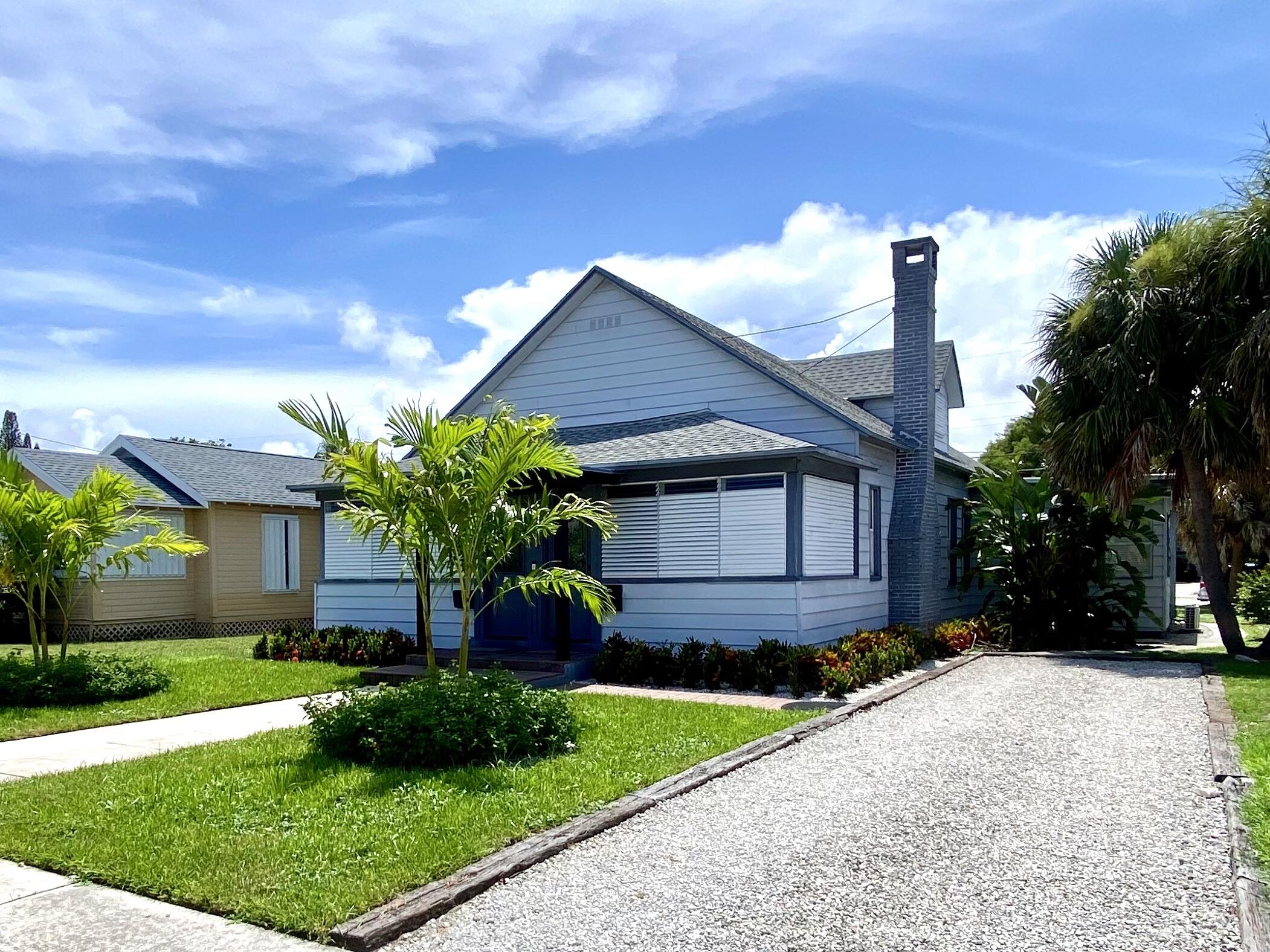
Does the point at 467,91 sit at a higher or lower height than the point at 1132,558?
higher

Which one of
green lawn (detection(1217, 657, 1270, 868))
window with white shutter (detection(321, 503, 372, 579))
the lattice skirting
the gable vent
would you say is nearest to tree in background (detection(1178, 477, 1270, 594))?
green lawn (detection(1217, 657, 1270, 868))

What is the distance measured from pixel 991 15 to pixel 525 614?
1012 cm

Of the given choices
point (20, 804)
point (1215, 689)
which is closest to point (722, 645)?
point (1215, 689)

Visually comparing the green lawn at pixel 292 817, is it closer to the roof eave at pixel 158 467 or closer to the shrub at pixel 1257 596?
the roof eave at pixel 158 467

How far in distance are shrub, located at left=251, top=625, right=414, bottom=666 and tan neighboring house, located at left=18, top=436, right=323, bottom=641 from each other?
3.89m

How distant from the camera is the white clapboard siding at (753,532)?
44.2ft

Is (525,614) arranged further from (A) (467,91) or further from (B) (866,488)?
(A) (467,91)

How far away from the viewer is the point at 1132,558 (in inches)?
812

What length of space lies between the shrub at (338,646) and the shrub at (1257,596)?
62.0 ft

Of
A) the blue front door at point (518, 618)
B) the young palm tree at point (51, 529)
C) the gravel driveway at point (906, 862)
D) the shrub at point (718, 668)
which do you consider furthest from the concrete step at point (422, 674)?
the gravel driveway at point (906, 862)

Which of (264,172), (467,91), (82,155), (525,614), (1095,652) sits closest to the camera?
(467,91)

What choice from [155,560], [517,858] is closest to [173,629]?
[155,560]

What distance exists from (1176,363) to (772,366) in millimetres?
6202

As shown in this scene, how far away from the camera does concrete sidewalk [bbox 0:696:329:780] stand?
8.41 metres
